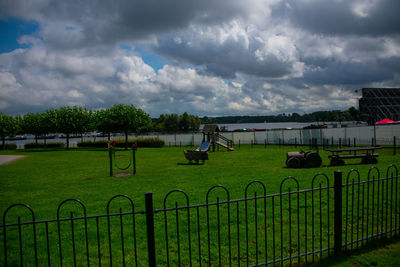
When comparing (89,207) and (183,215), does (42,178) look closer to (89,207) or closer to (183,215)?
(89,207)

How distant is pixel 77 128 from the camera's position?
135 ft

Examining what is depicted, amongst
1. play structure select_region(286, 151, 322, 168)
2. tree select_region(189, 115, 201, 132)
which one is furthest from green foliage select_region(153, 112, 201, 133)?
play structure select_region(286, 151, 322, 168)

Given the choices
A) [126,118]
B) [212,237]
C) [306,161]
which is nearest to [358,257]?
[212,237]

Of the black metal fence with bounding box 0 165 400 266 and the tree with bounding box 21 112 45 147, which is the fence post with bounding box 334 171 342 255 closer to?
the black metal fence with bounding box 0 165 400 266

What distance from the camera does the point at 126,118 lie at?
3572 cm

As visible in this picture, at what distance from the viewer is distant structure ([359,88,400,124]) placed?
5791 centimetres

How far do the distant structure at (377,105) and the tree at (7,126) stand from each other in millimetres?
66998

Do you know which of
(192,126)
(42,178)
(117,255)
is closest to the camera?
(117,255)

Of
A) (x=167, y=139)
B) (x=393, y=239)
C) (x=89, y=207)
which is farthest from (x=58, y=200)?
(x=167, y=139)

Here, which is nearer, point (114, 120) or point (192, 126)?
point (114, 120)

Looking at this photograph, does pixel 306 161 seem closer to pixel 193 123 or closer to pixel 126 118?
pixel 126 118

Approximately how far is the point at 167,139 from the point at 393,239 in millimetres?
39979

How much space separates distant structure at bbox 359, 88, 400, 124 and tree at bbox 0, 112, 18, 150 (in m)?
67.0

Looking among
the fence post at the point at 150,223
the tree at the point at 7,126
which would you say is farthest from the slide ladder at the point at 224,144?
the tree at the point at 7,126
